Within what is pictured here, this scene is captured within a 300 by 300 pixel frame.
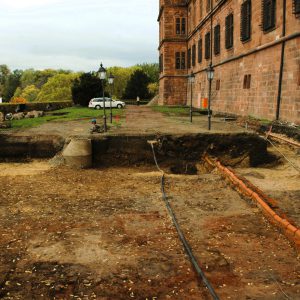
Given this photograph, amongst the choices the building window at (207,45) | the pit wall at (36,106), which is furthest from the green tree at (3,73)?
the building window at (207,45)

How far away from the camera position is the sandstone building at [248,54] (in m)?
15.2

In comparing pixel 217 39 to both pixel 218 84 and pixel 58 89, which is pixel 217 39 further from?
pixel 58 89

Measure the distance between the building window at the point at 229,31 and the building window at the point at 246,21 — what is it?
2.60m

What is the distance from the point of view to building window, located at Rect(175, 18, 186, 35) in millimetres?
40181

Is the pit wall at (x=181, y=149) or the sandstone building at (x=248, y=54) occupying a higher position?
the sandstone building at (x=248, y=54)

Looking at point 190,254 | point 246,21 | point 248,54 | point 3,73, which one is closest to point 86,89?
point 246,21

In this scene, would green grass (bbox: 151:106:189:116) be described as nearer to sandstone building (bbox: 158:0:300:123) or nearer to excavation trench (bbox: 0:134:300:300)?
sandstone building (bbox: 158:0:300:123)

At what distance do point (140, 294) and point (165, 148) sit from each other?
349 inches

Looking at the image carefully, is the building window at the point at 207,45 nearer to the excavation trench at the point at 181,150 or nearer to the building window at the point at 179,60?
the building window at the point at 179,60

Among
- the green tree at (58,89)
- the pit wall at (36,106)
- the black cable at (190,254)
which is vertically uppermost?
the green tree at (58,89)

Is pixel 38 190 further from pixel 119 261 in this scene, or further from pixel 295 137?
pixel 295 137

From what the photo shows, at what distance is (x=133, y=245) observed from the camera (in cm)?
598

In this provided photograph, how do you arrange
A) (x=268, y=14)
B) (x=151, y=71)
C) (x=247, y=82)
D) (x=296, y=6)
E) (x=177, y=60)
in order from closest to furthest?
(x=296, y=6) < (x=268, y=14) < (x=247, y=82) < (x=177, y=60) < (x=151, y=71)

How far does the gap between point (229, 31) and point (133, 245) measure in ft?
66.6
